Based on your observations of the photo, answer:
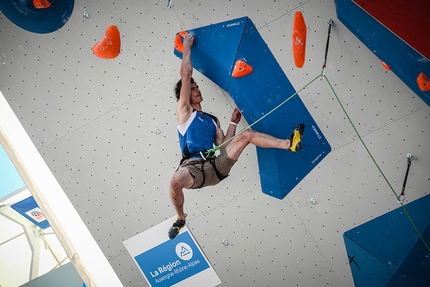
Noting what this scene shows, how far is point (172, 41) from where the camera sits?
2717mm

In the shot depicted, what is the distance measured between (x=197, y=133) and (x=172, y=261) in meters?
1.09

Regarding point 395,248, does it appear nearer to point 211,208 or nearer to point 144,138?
point 211,208

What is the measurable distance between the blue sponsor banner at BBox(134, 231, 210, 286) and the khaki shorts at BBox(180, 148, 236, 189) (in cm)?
64

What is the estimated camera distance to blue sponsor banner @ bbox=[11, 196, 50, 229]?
3554 mm

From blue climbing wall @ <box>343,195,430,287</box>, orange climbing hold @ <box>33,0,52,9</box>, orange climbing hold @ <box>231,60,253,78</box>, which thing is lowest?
blue climbing wall @ <box>343,195,430,287</box>

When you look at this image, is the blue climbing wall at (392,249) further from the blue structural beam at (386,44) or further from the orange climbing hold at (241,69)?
the orange climbing hold at (241,69)

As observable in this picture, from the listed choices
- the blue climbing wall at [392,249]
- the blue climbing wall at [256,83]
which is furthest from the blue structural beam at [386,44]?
the blue climbing wall at [392,249]

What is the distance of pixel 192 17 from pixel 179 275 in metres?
1.88

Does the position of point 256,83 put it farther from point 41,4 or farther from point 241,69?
point 41,4

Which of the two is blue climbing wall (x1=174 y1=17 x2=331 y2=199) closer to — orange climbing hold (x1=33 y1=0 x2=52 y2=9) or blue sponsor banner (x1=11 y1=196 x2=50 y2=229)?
orange climbing hold (x1=33 y1=0 x2=52 y2=9)

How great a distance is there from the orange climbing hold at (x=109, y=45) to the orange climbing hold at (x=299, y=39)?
45.7 inches

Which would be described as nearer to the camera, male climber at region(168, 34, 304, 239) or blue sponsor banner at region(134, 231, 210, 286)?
male climber at region(168, 34, 304, 239)

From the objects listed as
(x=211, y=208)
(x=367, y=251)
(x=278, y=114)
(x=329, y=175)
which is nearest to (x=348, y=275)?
(x=367, y=251)

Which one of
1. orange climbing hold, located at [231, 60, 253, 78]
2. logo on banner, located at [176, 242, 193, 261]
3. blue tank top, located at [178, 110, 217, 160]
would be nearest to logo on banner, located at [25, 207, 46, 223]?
logo on banner, located at [176, 242, 193, 261]
